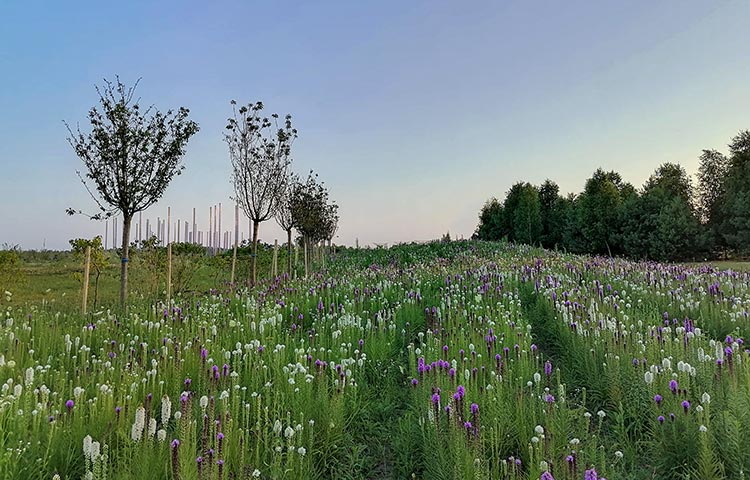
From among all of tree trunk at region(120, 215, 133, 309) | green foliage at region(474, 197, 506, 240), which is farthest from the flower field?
green foliage at region(474, 197, 506, 240)

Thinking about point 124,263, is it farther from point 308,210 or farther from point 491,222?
point 491,222

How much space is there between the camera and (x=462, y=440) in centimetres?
267

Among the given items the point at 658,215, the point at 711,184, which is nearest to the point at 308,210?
the point at 658,215

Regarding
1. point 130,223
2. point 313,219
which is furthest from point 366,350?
point 313,219

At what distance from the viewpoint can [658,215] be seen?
32.9 metres

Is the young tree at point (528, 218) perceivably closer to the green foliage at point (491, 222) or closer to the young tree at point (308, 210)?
the green foliage at point (491, 222)

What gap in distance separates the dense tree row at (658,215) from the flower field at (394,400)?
90.1ft

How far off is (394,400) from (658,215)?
117 feet

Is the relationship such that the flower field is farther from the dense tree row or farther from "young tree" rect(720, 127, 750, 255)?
"young tree" rect(720, 127, 750, 255)

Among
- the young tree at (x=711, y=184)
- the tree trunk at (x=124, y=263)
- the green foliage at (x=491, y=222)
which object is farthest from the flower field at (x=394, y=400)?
the green foliage at (x=491, y=222)

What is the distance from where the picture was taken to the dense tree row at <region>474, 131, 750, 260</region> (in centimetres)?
3241

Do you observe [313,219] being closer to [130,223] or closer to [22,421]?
[130,223]

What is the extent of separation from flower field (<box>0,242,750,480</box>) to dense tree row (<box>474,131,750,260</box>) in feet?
90.1

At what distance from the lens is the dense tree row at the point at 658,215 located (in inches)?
1276
